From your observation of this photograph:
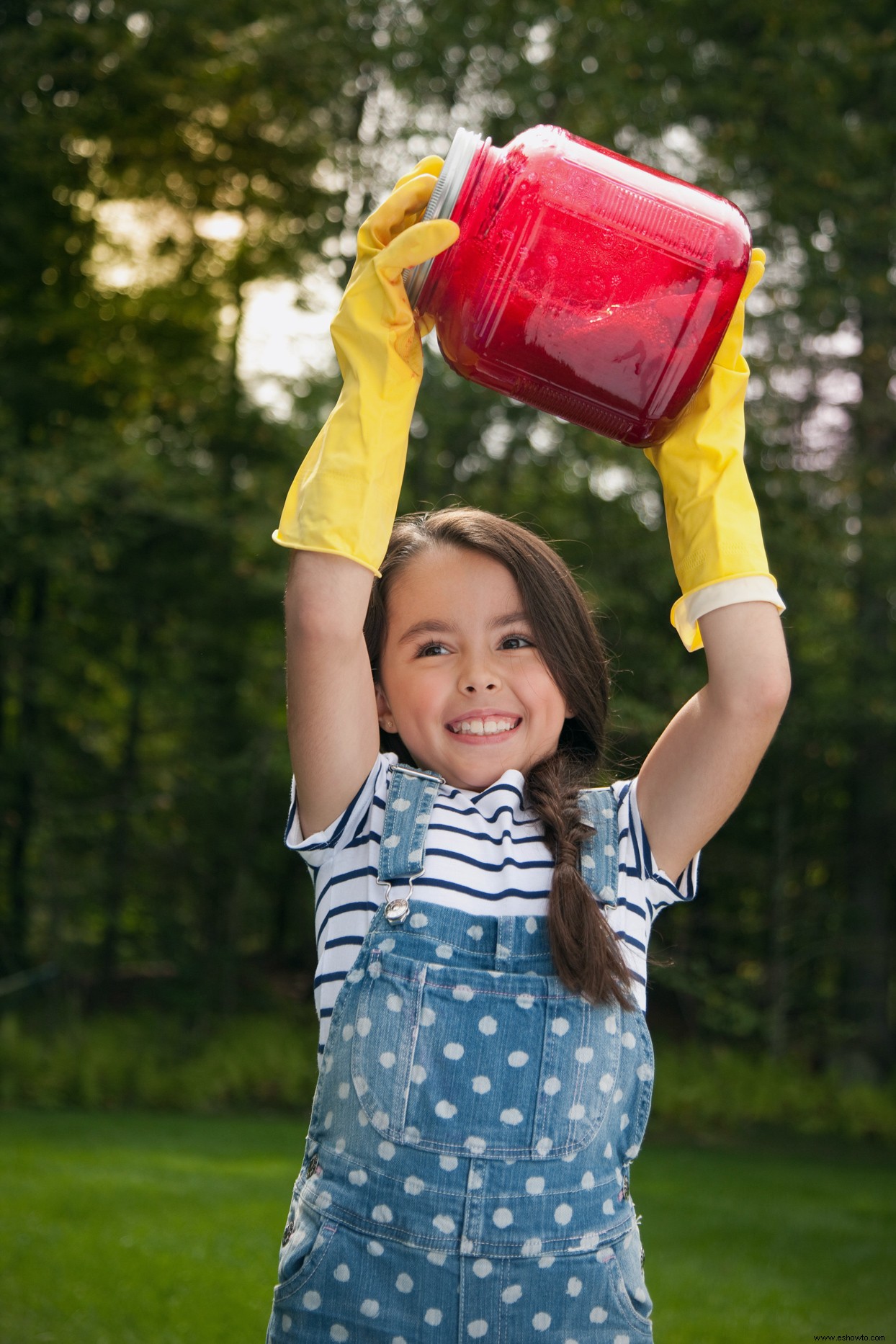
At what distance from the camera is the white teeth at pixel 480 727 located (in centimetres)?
177

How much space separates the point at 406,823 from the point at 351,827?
9 cm

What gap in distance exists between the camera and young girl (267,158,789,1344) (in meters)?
1.47

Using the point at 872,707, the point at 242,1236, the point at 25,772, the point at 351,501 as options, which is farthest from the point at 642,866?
the point at 25,772

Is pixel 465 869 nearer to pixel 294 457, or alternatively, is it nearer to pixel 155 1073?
pixel 155 1073

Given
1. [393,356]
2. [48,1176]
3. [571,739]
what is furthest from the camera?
[48,1176]

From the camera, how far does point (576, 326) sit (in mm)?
1576

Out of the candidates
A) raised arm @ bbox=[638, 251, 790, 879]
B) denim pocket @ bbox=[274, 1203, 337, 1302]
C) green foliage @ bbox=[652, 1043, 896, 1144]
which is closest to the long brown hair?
raised arm @ bbox=[638, 251, 790, 879]

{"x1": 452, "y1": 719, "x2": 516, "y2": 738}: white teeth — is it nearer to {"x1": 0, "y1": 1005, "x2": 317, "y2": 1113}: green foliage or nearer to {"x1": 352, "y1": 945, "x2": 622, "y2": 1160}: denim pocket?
{"x1": 352, "y1": 945, "x2": 622, "y2": 1160}: denim pocket

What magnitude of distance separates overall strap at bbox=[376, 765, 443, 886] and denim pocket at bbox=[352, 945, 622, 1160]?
0.34 ft

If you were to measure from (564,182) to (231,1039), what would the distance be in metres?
9.59

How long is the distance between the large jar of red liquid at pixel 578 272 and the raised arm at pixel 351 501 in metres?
0.06

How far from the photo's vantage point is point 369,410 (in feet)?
5.25

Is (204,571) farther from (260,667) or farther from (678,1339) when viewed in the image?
(678,1339)

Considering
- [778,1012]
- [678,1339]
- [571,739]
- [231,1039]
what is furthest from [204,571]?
[571,739]
